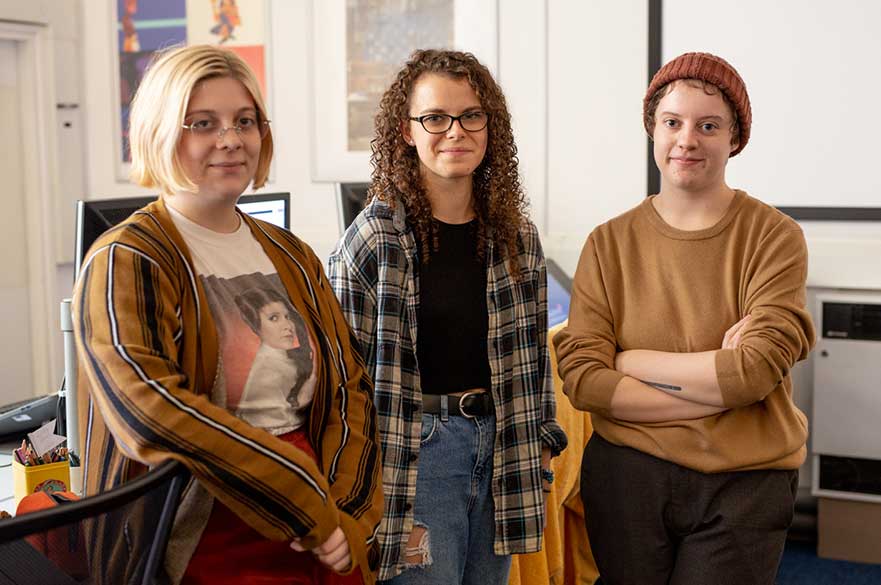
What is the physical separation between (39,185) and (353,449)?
4.06 metres

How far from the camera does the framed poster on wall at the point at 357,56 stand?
4.52 meters

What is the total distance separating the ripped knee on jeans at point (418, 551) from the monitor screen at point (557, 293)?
198 cm

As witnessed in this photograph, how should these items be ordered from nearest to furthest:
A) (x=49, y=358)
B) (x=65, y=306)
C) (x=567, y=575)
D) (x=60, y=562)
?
(x=60, y=562) → (x=65, y=306) → (x=567, y=575) → (x=49, y=358)

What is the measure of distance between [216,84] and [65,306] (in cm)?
83

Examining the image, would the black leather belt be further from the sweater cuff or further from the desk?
the desk

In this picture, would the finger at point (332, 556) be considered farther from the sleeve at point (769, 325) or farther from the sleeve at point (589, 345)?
the sleeve at point (769, 325)

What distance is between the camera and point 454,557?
1.82m

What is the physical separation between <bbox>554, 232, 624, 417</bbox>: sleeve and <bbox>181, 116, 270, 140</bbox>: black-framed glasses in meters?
0.73

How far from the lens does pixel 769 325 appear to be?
1758 mm

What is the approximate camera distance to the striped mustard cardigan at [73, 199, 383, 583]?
1.23 metres

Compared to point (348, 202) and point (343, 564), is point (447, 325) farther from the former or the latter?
point (348, 202)

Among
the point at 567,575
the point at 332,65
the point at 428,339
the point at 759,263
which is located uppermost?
the point at 332,65

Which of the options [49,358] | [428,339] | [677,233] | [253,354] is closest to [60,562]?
[253,354]

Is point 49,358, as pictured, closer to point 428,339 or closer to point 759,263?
point 428,339
